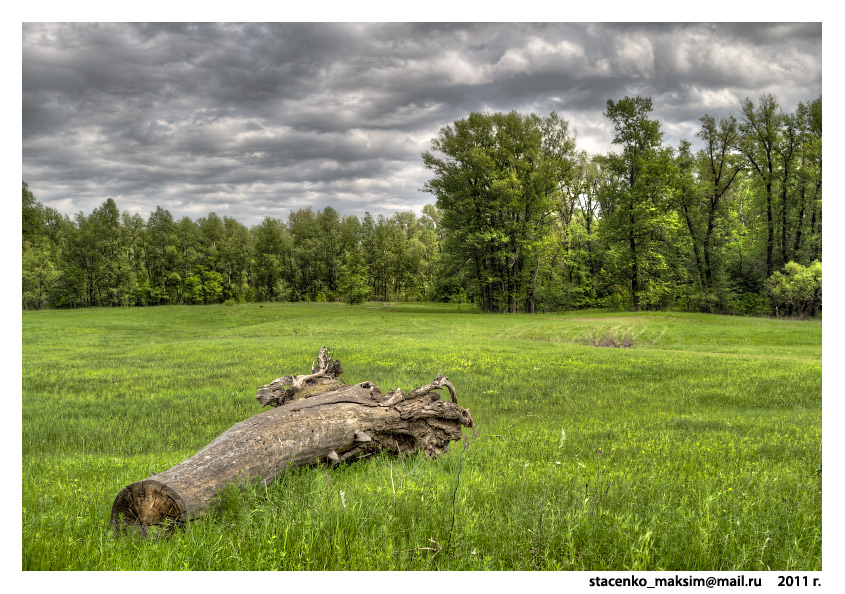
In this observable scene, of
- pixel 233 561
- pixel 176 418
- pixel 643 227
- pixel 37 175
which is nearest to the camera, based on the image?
pixel 233 561

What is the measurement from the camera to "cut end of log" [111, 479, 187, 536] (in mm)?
4055

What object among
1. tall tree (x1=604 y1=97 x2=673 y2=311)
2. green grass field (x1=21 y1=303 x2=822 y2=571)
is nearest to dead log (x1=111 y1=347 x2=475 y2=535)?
green grass field (x1=21 y1=303 x2=822 y2=571)

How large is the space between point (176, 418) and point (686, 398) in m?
12.4

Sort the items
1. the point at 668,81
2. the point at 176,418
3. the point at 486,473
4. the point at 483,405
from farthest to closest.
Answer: the point at 483,405 < the point at 176,418 < the point at 668,81 < the point at 486,473

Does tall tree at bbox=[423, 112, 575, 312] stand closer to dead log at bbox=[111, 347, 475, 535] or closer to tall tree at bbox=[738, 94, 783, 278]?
tall tree at bbox=[738, 94, 783, 278]

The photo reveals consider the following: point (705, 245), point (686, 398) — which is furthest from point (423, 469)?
point (705, 245)

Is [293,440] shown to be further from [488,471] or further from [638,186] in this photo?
[638,186]

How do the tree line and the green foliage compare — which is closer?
the green foliage

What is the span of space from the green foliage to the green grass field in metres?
23.5

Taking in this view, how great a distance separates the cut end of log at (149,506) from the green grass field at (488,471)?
0.15 metres

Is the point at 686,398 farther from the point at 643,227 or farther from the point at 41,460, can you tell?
the point at 643,227

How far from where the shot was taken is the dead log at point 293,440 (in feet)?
13.4

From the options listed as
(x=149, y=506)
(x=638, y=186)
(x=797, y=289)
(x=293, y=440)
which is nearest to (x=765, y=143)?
(x=638, y=186)

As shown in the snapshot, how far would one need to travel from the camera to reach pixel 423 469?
6.00m
